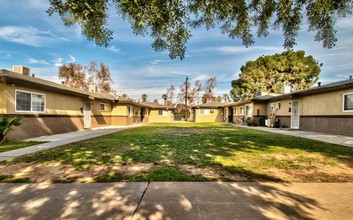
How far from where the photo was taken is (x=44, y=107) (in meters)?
12.4

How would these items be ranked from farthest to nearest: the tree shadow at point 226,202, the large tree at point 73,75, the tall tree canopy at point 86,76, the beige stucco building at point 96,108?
the tall tree canopy at point 86,76 → the large tree at point 73,75 → the beige stucco building at point 96,108 → the tree shadow at point 226,202

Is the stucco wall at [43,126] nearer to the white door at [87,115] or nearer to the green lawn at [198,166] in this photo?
the white door at [87,115]

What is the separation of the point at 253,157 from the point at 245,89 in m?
35.8

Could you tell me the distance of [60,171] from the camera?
182 inches

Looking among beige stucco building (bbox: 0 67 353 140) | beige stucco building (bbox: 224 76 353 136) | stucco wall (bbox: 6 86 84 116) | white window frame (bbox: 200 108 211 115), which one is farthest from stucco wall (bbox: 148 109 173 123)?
stucco wall (bbox: 6 86 84 116)

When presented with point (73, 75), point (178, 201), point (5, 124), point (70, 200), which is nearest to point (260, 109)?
point (178, 201)

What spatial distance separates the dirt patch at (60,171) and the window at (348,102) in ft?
42.1

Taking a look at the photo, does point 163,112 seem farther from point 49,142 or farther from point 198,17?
point 198,17

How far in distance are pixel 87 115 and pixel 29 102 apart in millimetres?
7040

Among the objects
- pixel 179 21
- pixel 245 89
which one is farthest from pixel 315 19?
pixel 245 89

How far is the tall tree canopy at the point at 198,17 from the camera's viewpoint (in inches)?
140

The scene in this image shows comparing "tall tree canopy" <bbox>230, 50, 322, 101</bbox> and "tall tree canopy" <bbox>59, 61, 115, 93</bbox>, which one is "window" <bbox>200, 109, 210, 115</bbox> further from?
"tall tree canopy" <bbox>59, 61, 115, 93</bbox>

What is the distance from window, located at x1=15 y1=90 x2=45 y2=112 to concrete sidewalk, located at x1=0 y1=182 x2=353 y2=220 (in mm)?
8624

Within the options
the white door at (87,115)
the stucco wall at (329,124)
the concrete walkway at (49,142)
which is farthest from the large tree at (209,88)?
the concrete walkway at (49,142)
